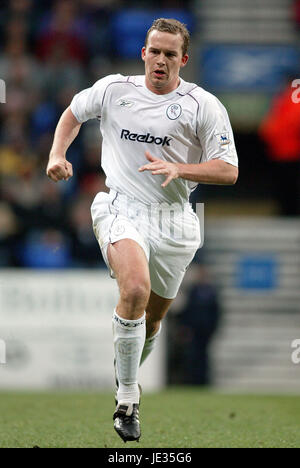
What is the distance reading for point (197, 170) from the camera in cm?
575

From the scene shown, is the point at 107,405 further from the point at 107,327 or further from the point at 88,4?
the point at 88,4

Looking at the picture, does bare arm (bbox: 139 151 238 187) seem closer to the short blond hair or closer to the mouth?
the mouth

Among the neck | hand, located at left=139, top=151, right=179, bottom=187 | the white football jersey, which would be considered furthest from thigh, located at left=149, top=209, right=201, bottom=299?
the neck

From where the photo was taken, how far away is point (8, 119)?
14.3 m

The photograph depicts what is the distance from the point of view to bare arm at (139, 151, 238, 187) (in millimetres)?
5539

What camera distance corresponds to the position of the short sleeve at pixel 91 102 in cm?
625

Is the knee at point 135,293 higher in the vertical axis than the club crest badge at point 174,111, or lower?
lower

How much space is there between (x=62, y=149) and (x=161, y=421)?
2.45 metres

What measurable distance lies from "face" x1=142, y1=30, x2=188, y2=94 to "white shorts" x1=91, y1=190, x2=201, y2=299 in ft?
2.64

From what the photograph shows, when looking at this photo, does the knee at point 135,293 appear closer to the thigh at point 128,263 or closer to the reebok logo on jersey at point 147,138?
the thigh at point 128,263

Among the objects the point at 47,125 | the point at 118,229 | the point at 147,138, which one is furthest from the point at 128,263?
the point at 47,125

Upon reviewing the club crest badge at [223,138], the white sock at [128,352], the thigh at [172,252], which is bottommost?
the white sock at [128,352]

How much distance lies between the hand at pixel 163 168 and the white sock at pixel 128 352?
2.92 feet

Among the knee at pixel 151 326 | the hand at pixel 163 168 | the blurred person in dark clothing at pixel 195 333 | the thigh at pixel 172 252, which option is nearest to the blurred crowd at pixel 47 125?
the blurred person in dark clothing at pixel 195 333
